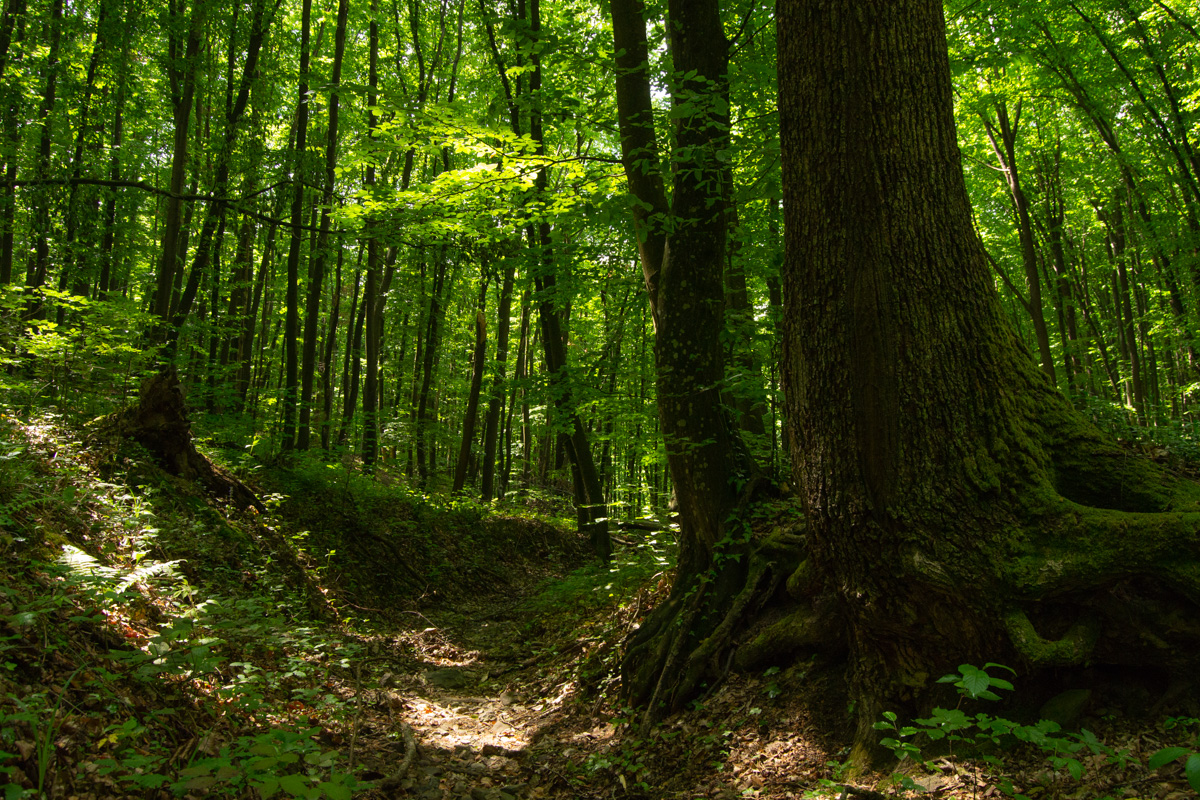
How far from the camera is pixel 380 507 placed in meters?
12.1

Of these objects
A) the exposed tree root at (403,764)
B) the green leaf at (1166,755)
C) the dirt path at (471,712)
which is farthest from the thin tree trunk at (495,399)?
the green leaf at (1166,755)

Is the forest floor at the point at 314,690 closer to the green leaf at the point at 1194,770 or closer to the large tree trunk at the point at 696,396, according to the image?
the large tree trunk at the point at 696,396

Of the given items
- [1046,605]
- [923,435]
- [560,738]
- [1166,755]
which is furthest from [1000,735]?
[560,738]

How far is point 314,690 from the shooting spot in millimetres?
4328

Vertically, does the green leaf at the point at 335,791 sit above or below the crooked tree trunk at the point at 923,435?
below

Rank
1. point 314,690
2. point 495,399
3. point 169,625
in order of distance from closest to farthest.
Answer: point 314,690 < point 169,625 < point 495,399

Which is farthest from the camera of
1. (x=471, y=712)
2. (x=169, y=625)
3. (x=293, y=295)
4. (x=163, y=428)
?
(x=293, y=295)

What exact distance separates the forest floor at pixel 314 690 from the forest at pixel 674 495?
3cm

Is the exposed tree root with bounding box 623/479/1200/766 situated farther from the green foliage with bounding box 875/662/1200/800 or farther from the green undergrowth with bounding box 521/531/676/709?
the green undergrowth with bounding box 521/531/676/709

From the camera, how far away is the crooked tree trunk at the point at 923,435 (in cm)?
297

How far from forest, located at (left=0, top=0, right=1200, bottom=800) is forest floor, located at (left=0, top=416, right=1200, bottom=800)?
0.03 m

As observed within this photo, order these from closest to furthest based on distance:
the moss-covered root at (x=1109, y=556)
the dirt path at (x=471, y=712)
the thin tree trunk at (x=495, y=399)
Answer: the moss-covered root at (x=1109, y=556)
the dirt path at (x=471, y=712)
the thin tree trunk at (x=495, y=399)

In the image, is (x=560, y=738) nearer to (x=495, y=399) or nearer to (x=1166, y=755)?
(x=1166, y=755)

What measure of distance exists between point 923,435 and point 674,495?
389 cm
